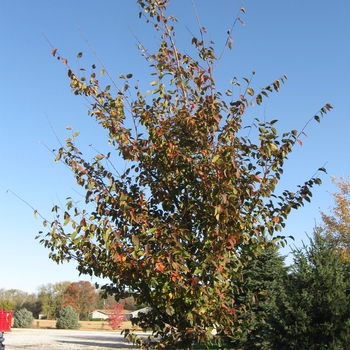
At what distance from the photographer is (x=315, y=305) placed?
619 cm

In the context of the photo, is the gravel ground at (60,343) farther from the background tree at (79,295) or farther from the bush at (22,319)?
the background tree at (79,295)

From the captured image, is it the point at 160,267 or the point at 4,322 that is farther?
the point at 4,322

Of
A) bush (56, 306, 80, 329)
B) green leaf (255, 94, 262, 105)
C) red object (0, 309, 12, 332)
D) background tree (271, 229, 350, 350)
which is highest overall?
green leaf (255, 94, 262, 105)

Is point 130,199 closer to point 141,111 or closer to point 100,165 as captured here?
point 100,165

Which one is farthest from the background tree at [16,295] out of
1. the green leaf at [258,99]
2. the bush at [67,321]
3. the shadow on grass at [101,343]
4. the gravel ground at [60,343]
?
the green leaf at [258,99]

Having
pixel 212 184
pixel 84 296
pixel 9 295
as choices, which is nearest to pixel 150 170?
pixel 212 184

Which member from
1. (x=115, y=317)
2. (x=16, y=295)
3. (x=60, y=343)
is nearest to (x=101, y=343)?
(x=60, y=343)

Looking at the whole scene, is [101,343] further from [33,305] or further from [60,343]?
[33,305]

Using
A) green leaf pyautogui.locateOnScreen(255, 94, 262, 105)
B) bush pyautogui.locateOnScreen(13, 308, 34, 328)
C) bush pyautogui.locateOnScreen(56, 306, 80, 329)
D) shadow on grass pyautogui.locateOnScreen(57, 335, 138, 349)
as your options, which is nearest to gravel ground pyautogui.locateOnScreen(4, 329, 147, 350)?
shadow on grass pyautogui.locateOnScreen(57, 335, 138, 349)

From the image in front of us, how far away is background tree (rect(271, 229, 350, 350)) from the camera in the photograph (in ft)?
19.2

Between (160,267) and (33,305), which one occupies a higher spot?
(160,267)

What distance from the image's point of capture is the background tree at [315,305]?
586cm

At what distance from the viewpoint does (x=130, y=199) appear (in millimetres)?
4770

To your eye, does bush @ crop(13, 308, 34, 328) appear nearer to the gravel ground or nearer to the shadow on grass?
the gravel ground
